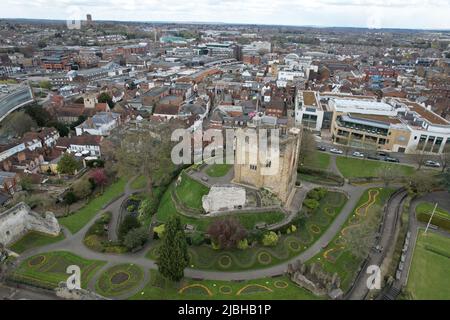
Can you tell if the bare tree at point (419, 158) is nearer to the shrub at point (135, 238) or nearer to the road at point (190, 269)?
the road at point (190, 269)

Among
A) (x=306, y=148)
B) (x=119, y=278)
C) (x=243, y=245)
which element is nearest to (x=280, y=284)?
(x=243, y=245)

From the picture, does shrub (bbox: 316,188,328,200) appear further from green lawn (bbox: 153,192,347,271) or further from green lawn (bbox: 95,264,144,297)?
green lawn (bbox: 95,264,144,297)

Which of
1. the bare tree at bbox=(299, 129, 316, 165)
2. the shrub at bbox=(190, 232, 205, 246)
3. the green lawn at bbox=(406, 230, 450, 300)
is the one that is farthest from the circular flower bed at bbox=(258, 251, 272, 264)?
the bare tree at bbox=(299, 129, 316, 165)

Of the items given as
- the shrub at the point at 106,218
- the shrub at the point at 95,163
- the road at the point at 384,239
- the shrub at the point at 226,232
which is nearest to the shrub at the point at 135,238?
the shrub at the point at 106,218

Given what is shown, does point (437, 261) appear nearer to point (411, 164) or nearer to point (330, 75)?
point (411, 164)

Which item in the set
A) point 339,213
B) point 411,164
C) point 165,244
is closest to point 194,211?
point 165,244

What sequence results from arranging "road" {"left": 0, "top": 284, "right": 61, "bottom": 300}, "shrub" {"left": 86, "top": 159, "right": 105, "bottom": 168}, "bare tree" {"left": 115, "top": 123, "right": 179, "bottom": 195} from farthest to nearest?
"shrub" {"left": 86, "top": 159, "right": 105, "bottom": 168}
"bare tree" {"left": 115, "top": 123, "right": 179, "bottom": 195}
"road" {"left": 0, "top": 284, "right": 61, "bottom": 300}
